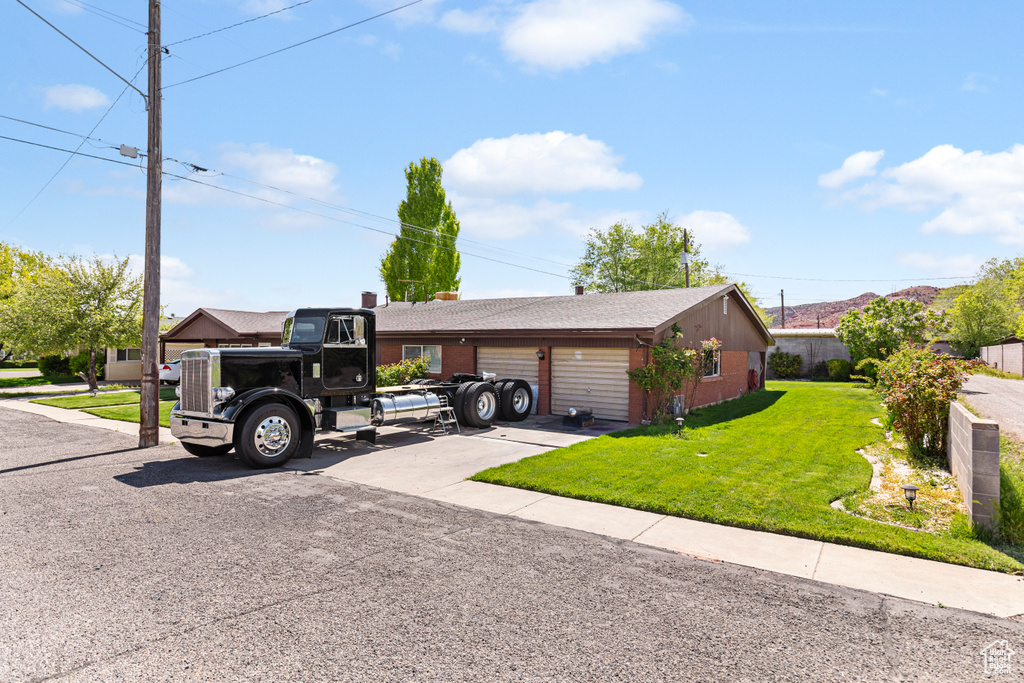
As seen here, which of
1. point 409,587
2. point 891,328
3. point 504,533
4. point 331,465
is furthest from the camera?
point 891,328

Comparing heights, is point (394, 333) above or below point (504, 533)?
above

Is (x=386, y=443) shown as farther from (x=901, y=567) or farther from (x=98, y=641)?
(x=901, y=567)

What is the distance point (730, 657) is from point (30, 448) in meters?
14.4

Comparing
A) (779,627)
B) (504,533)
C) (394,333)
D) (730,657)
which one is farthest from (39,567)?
(394,333)

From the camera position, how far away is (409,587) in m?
5.17

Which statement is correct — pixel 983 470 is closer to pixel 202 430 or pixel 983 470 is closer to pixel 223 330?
pixel 202 430

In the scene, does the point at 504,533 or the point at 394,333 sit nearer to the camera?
the point at 504,533

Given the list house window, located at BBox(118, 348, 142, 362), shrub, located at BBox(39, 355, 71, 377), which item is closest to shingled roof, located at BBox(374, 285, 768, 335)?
house window, located at BBox(118, 348, 142, 362)

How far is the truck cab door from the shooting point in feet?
40.0

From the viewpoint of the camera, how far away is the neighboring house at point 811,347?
35.4 meters

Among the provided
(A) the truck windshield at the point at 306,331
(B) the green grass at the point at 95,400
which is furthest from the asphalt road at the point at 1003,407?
(B) the green grass at the point at 95,400

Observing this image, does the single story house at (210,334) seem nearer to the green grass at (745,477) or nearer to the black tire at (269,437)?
the black tire at (269,437)

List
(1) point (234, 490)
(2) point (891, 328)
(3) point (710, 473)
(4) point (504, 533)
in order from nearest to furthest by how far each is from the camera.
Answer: (4) point (504, 533) < (1) point (234, 490) < (3) point (710, 473) < (2) point (891, 328)

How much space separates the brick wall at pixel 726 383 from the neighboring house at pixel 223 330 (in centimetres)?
1861
